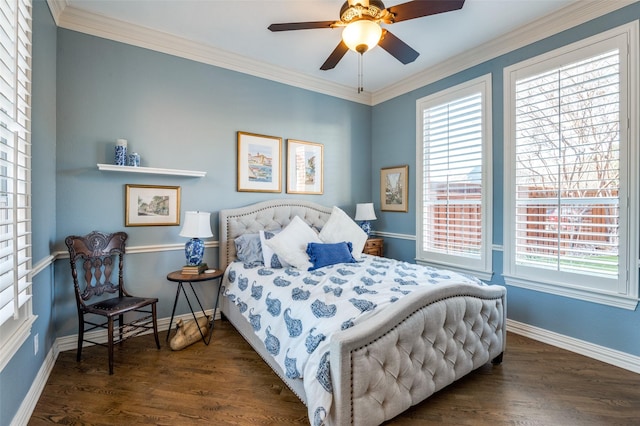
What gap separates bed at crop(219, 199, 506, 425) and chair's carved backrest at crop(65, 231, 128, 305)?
3.66 feet

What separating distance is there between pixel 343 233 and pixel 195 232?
66.4 inches

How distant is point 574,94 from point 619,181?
0.88 meters

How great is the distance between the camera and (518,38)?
3082 millimetres

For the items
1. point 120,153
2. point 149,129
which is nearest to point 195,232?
point 120,153

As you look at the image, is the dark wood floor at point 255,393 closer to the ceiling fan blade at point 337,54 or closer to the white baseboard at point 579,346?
the white baseboard at point 579,346

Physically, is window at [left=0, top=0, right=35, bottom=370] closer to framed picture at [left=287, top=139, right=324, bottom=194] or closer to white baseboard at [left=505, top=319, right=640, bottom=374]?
framed picture at [left=287, top=139, right=324, bottom=194]

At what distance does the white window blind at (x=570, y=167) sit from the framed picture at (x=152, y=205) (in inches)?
145

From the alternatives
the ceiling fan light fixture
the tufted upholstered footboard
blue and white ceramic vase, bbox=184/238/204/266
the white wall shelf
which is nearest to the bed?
the tufted upholstered footboard

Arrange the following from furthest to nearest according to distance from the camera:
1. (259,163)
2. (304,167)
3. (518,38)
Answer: (304,167) → (259,163) → (518,38)

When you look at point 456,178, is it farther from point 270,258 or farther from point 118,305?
point 118,305

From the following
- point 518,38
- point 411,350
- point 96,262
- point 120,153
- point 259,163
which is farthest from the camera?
point 259,163

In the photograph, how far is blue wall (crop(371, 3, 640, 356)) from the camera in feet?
8.25

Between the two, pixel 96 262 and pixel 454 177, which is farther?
pixel 454 177

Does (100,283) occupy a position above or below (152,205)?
below
